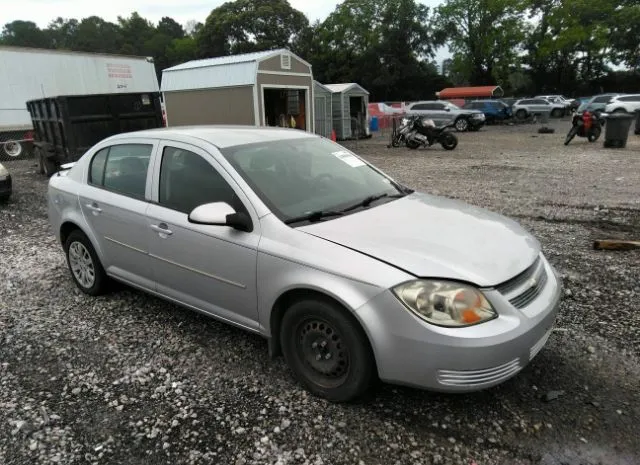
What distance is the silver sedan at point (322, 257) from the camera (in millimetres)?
2492

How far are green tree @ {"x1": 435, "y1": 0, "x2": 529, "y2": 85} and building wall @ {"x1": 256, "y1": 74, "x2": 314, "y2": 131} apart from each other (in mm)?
43436

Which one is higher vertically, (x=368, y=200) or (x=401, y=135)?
(x=368, y=200)

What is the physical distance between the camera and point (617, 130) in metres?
16.0

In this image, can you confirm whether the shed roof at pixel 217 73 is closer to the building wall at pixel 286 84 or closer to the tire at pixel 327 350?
the building wall at pixel 286 84

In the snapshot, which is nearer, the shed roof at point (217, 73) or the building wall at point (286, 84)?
the shed roof at point (217, 73)

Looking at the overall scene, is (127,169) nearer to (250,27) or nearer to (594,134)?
(594,134)

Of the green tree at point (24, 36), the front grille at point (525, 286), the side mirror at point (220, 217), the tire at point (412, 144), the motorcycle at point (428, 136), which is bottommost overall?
the tire at point (412, 144)

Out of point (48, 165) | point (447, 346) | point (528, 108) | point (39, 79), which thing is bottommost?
point (528, 108)

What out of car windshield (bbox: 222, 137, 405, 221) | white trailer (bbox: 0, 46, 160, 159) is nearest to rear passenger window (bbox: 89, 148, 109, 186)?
car windshield (bbox: 222, 137, 405, 221)

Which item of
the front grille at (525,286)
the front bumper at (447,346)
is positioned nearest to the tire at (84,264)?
the front bumper at (447,346)

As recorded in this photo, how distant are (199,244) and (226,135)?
90 centimetres

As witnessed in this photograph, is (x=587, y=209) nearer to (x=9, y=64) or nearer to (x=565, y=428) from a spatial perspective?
(x=565, y=428)

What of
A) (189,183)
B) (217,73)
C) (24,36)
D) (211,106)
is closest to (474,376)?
(189,183)

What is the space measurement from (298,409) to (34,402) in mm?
1634
